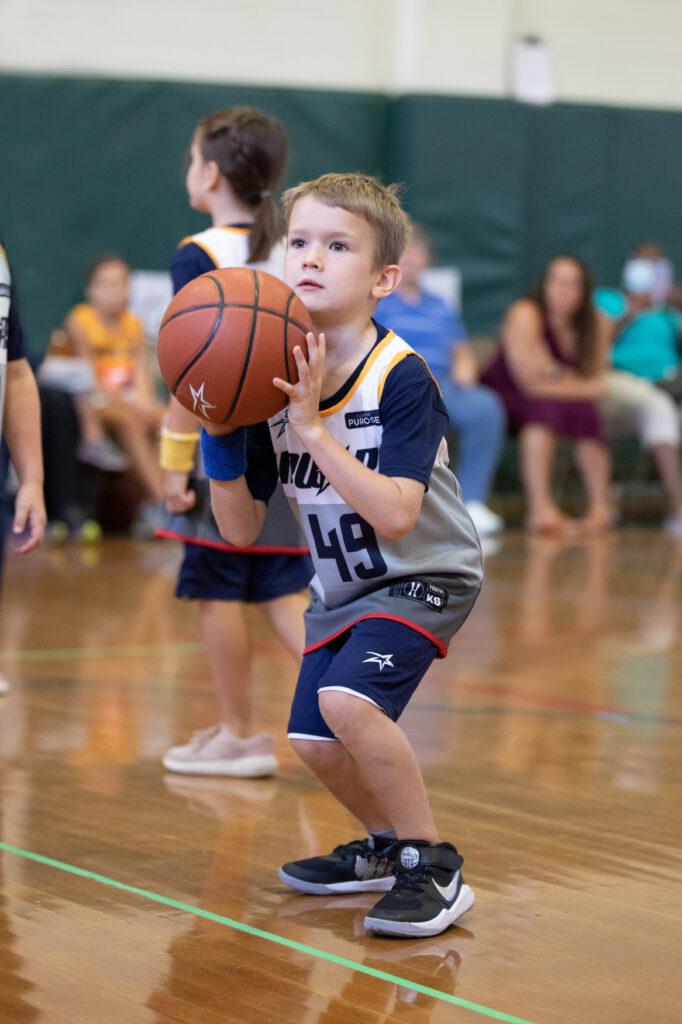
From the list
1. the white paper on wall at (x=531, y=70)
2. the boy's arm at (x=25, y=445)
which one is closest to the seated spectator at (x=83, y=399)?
the white paper on wall at (x=531, y=70)

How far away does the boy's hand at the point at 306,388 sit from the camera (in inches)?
88.4

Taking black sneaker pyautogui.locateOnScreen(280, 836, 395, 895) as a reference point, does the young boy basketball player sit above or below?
above

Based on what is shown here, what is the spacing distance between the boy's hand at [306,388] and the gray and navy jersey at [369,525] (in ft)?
0.42

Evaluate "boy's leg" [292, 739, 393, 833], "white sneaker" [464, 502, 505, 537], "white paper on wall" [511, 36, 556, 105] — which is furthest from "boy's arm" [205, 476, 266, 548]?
"white paper on wall" [511, 36, 556, 105]

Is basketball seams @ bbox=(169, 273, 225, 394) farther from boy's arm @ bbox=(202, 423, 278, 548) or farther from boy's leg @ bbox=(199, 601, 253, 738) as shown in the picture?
boy's leg @ bbox=(199, 601, 253, 738)

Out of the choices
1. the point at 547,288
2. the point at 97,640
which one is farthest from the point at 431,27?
the point at 97,640

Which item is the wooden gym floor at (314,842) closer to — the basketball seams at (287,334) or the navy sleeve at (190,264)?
the basketball seams at (287,334)

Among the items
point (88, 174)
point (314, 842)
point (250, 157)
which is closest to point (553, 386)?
point (88, 174)

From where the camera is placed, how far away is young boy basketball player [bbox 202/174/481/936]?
7.57 ft

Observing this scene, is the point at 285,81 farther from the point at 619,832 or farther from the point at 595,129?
the point at 619,832

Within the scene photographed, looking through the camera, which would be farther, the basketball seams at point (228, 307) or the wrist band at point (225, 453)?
the wrist band at point (225, 453)

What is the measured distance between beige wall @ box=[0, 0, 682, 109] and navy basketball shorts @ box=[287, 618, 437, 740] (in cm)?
721

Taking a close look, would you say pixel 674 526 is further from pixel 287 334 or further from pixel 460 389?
pixel 287 334

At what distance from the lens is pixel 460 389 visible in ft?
27.9
